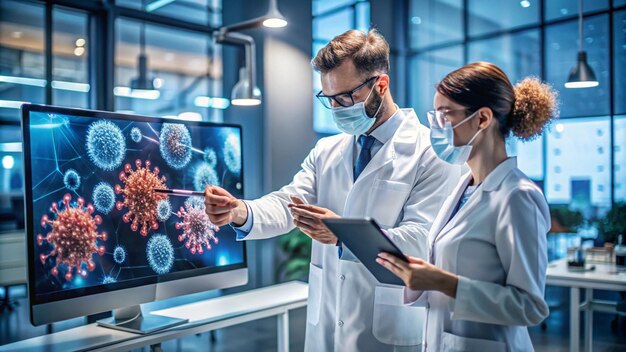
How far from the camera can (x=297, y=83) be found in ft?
21.3

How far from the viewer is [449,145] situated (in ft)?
5.04

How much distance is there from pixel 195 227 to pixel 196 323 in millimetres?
389

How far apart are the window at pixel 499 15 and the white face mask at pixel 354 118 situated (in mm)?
6105

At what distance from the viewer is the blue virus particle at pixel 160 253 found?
211 cm

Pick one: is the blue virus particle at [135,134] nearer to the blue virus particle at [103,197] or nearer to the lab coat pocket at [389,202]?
the blue virus particle at [103,197]

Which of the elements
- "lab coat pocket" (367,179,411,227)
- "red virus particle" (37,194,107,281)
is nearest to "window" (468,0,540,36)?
"lab coat pocket" (367,179,411,227)

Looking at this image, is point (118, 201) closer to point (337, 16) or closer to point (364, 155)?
point (364, 155)

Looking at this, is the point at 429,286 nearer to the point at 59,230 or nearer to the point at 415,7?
the point at 59,230

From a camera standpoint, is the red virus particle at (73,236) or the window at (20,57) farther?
the window at (20,57)

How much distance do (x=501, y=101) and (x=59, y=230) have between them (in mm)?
1439

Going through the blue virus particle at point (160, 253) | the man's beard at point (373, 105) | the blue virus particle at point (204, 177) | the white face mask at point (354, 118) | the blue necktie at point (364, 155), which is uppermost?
the man's beard at point (373, 105)

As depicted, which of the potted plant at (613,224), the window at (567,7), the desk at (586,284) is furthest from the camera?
the window at (567,7)

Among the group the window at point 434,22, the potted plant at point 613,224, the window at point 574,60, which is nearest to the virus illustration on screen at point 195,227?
the potted plant at point 613,224

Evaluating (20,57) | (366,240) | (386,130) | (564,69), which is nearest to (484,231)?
(366,240)
